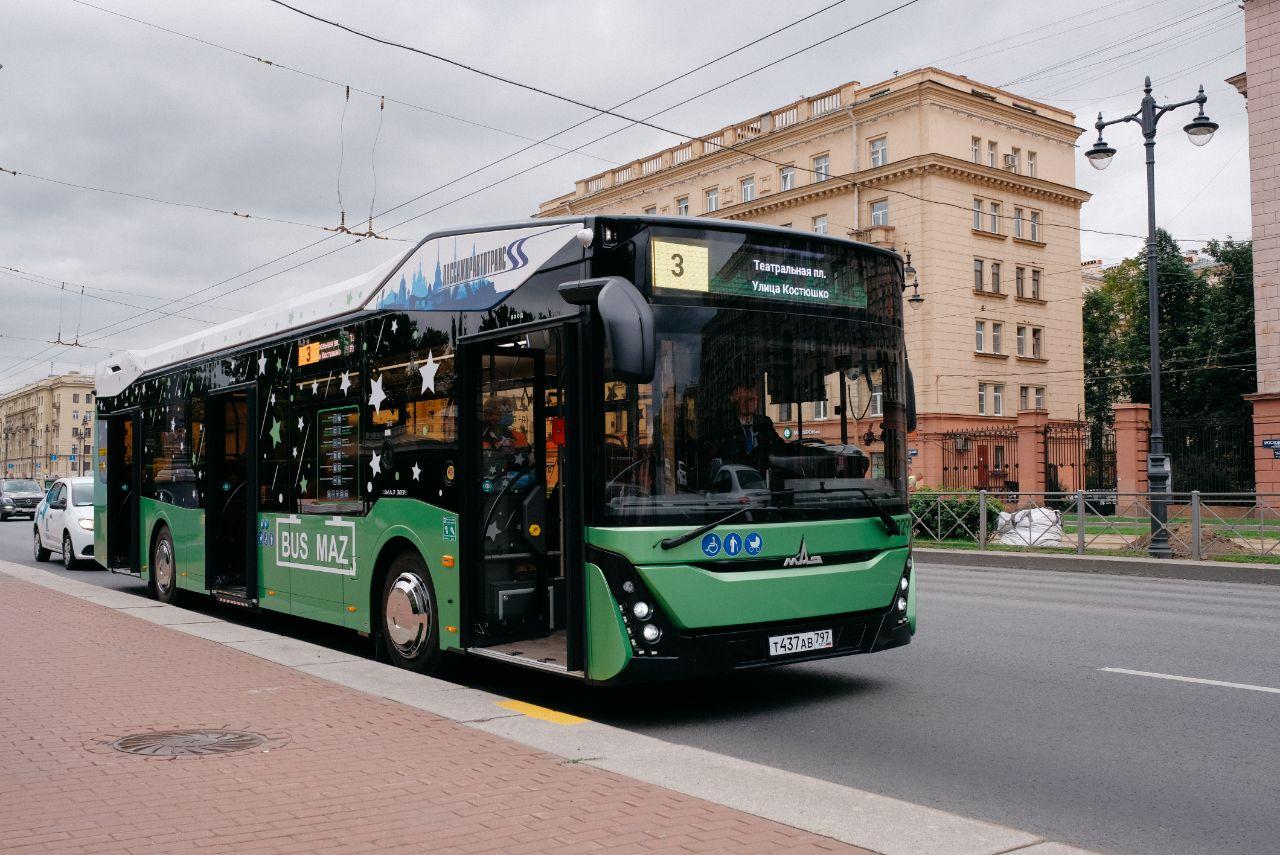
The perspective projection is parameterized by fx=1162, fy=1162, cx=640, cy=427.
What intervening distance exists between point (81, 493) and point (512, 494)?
1685cm

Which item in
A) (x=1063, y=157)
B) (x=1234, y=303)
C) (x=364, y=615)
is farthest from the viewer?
(x=1063, y=157)

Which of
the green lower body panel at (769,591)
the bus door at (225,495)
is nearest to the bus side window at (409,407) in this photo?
the green lower body panel at (769,591)

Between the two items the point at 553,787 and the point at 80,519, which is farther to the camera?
the point at 80,519

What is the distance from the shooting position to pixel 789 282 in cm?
739

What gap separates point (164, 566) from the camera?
1381 cm

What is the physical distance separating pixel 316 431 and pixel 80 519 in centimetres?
1361

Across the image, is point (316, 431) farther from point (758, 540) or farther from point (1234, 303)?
point (1234, 303)

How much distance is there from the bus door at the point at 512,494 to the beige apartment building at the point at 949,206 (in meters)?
35.5

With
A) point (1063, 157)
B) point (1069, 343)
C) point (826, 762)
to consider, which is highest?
point (1063, 157)

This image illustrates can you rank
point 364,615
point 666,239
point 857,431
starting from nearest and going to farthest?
point 666,239 → point 857,431 → point 364,615

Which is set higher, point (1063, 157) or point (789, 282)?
point (1063, 157)

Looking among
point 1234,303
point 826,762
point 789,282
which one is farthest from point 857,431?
point 1234,303

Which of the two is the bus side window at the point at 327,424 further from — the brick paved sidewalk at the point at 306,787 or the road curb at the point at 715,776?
the brick paved sidewalk at the point at 306,787

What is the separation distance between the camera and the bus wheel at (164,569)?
44.4ft
